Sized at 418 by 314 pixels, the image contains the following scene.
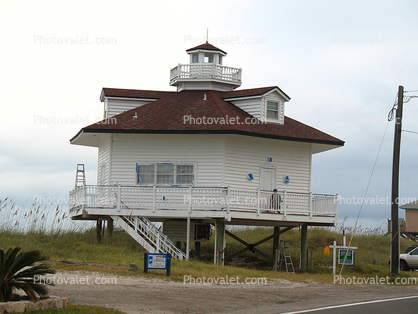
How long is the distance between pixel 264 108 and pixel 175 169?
549 cm

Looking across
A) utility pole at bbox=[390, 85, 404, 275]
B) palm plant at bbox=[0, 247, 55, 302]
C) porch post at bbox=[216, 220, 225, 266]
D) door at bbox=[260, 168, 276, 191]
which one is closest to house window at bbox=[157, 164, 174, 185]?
porch post at bbox=[216, 220, 225, 266]

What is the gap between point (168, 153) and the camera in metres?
24.8

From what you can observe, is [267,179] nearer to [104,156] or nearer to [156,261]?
[104,156]

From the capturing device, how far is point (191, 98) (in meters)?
28.3

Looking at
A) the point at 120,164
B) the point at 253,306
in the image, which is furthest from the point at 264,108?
the point at 253,306

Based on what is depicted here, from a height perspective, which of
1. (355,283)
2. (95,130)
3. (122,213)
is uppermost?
(95,130)

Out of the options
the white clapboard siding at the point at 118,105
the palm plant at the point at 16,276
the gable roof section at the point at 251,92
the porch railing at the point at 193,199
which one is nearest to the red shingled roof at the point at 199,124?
the gable roof section at the point at 251,92

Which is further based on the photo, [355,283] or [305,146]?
[305,146]

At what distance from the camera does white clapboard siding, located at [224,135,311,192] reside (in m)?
24.4

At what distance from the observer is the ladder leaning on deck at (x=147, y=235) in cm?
2181

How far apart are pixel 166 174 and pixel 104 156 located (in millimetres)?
3933

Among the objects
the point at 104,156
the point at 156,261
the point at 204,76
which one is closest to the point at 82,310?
the point at 156,261

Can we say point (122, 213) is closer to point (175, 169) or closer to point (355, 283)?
point (175, 169)

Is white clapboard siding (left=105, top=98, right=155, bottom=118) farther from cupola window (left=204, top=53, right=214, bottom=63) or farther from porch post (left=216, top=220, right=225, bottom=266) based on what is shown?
porch post (left=216, top=220, right=225, bottom=266)
